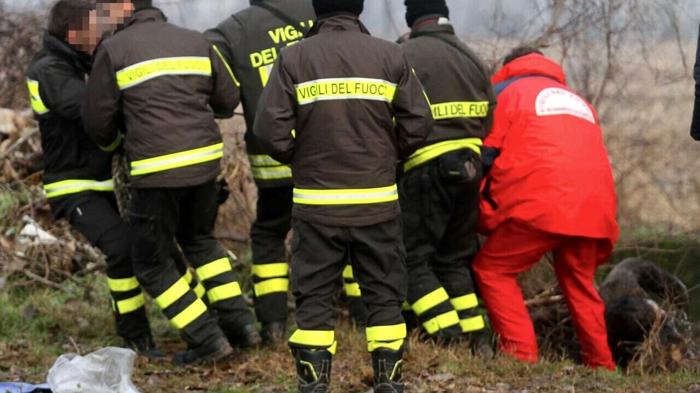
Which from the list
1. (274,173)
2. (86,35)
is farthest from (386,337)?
(86,35)

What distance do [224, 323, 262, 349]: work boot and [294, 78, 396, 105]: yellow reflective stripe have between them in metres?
1.85

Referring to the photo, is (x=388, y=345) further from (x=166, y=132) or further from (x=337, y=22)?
(x=166, y=132)

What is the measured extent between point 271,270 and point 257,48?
1364 millimetres

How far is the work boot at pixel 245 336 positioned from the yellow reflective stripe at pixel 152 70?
1.53 metres

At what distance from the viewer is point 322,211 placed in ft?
17.0

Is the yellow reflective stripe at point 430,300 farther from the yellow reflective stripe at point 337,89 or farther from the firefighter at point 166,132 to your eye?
the yellow reflective stripe at point 337,89

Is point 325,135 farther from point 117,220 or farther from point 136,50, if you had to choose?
point 117,220

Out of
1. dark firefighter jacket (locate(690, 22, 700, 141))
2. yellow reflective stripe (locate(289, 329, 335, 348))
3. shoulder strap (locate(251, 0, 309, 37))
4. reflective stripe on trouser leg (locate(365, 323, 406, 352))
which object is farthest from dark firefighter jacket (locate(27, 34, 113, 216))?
dark firefighter jacket (locate(690, 22, 700, 141))

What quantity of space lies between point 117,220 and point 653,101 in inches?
180

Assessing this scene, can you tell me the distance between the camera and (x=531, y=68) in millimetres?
7238

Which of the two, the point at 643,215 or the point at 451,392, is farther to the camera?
the point at 643,215

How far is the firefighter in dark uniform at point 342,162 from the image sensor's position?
16.9 ft

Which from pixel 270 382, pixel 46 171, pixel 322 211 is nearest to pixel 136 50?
pixel 46 171

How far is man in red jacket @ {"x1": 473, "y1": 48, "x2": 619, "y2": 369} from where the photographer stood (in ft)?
22.6
